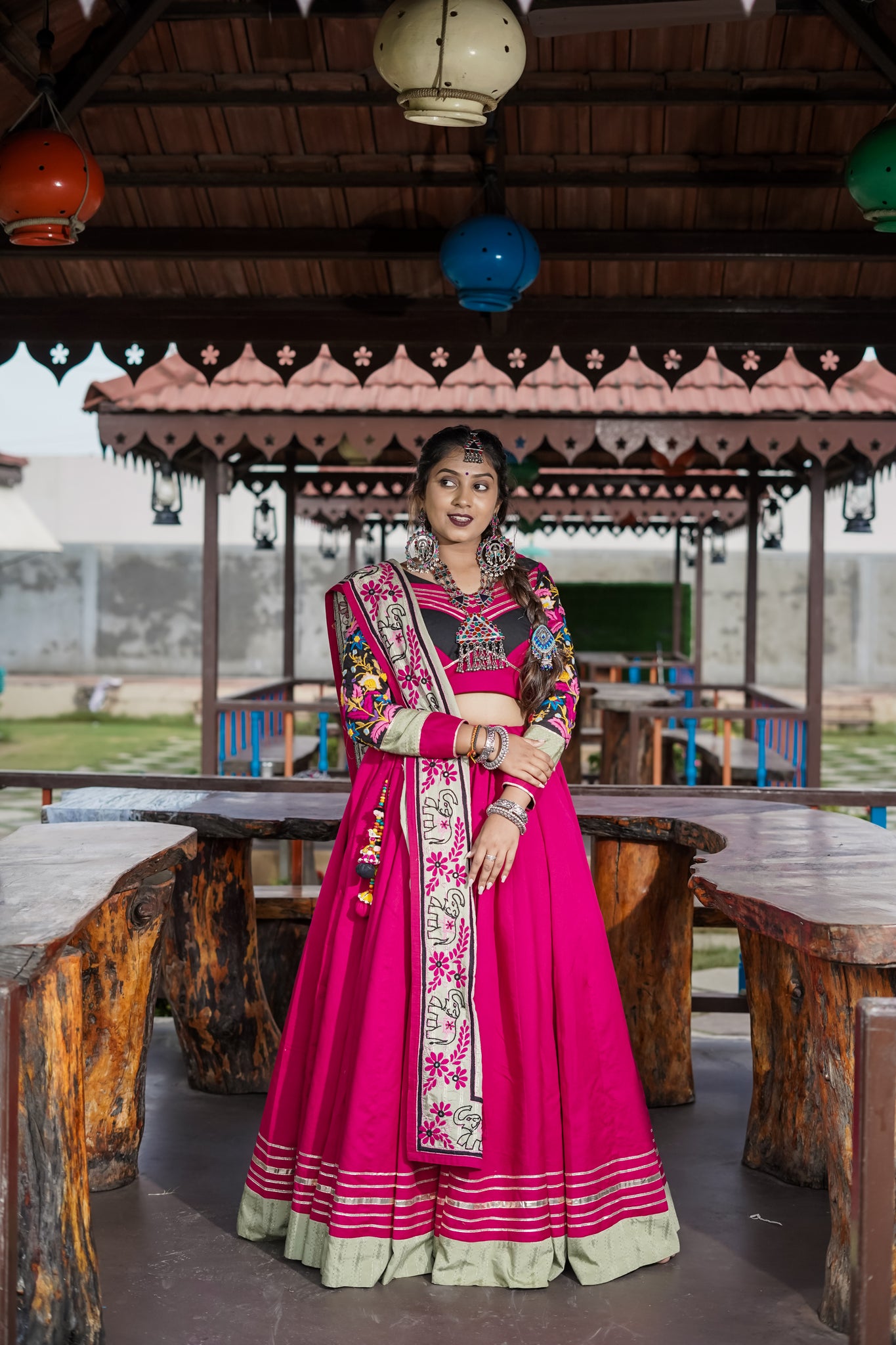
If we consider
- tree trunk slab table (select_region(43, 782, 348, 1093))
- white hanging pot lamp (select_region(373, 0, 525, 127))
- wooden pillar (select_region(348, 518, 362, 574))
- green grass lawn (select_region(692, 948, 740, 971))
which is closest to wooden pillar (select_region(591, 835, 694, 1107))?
tree trunk slab table (select_region(43, 782, 348, 1093))

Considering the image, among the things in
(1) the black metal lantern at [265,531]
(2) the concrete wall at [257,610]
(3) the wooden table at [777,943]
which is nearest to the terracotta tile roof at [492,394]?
(3) the wooden table at [777,943]

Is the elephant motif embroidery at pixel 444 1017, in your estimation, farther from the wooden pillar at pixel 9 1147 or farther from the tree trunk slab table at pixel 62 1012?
the wooden pillar at pixel 9 1147

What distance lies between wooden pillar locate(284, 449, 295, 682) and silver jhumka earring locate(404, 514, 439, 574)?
8302 mm

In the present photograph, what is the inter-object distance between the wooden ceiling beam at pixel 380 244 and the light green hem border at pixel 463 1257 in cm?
340

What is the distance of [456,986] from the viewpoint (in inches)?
116

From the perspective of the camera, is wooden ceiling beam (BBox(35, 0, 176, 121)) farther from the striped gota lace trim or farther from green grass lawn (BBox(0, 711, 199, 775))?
green grass lawn (BBox(0, 711, 199, 775))

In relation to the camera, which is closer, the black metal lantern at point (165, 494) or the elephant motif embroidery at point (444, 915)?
the elephant motif embroidery at point (444, 915)

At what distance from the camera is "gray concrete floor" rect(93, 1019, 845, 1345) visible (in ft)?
9.16

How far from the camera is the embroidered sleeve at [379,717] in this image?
9.99 ft

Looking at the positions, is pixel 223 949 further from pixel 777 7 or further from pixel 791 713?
pixel 791 713

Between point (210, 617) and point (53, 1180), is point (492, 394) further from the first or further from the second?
point (53, 1180)

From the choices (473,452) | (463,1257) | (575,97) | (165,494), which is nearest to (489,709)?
(473,452)

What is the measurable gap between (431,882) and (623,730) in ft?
27.9

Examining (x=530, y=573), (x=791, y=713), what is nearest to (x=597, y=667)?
(x=791, y=713)
